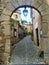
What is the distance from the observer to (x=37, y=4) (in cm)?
746

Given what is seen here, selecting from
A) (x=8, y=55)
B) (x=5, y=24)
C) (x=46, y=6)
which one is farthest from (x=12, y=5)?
(x=8, y=55)

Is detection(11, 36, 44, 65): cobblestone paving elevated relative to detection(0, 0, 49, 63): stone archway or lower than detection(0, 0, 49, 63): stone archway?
lower

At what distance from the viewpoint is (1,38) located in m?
7.39

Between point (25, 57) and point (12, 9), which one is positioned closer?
point (12, 9)

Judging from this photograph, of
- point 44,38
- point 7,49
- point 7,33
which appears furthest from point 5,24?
point 44,38

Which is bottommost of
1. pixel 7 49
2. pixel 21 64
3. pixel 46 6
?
pixel 21 64

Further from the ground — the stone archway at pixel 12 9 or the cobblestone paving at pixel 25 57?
the stone archway at pixel 12 9

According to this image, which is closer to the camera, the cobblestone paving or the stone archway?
the stone archway

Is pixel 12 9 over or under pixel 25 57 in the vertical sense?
over

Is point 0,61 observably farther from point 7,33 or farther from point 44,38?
point 44,38

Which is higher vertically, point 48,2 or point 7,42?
point 48,2

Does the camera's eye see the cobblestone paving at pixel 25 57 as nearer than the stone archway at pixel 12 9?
No

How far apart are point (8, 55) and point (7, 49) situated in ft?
0.68

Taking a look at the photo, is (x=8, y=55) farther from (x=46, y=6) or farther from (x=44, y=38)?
(x=46, y=6)
